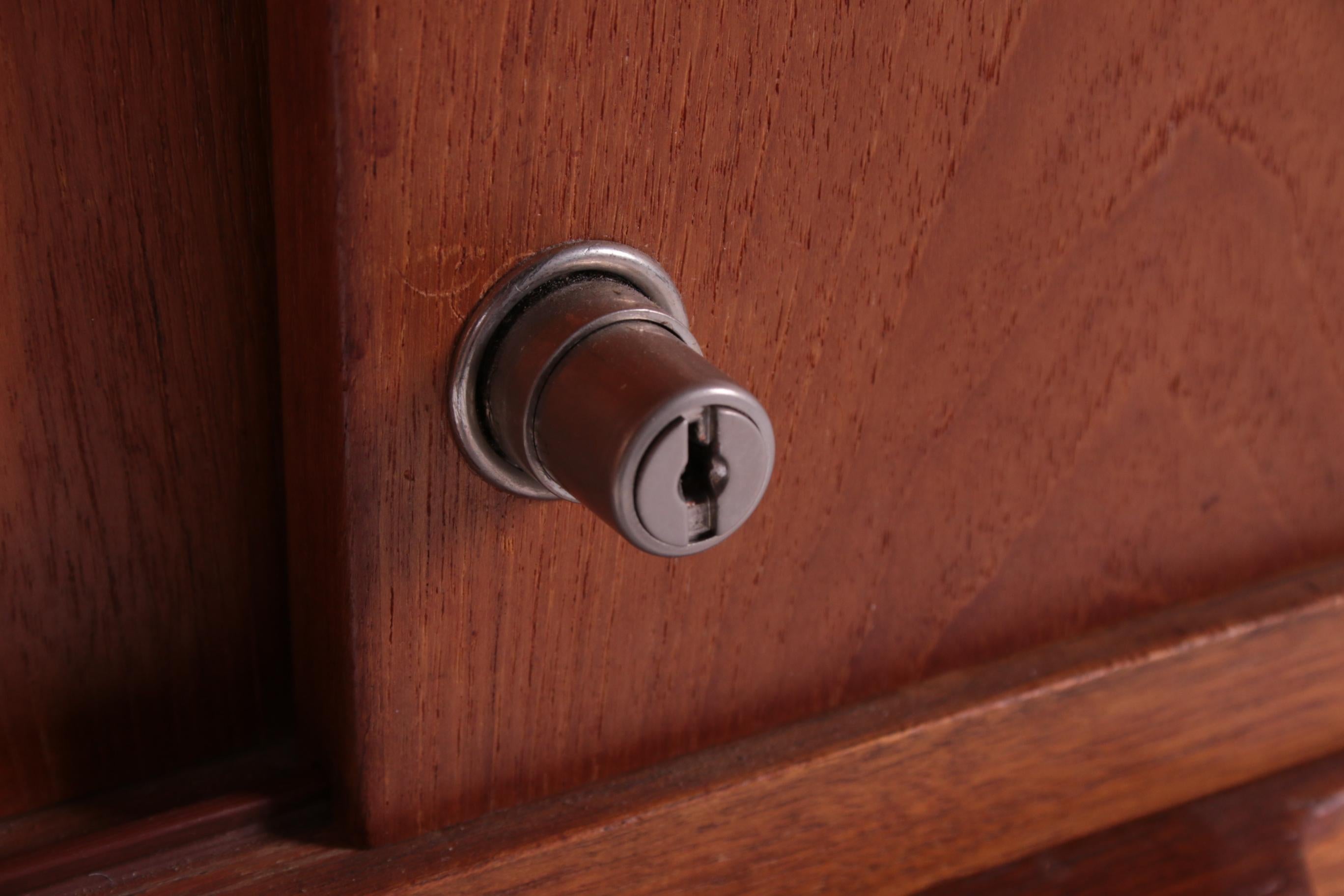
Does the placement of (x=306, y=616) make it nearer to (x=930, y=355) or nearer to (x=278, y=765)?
(x=278, y=765)

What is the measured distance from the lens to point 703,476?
0.76 feet

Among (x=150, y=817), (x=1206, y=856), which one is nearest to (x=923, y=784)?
(x=1206, y=856)

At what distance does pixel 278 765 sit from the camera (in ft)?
1.05

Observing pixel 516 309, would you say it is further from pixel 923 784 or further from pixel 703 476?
pixel 923 784

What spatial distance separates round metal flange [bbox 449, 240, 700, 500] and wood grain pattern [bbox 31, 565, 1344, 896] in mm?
98

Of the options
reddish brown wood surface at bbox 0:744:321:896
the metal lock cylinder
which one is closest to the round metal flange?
the metal lock cylinder

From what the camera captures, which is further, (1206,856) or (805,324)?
(1206,856)

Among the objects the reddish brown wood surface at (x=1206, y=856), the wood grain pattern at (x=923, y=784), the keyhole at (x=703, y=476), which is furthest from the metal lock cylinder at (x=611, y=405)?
the reddish brown wood surface at (x=1206, y=856)

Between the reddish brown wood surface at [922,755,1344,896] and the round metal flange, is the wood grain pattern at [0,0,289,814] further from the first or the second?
the reddish brown wood surface at [922,755,1344,896]

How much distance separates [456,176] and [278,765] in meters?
0.17

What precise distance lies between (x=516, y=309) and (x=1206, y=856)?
30cm

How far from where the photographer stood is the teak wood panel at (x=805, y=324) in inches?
9.4

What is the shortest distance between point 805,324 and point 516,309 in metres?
0.07

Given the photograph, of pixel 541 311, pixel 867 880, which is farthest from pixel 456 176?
pixel 867 880
